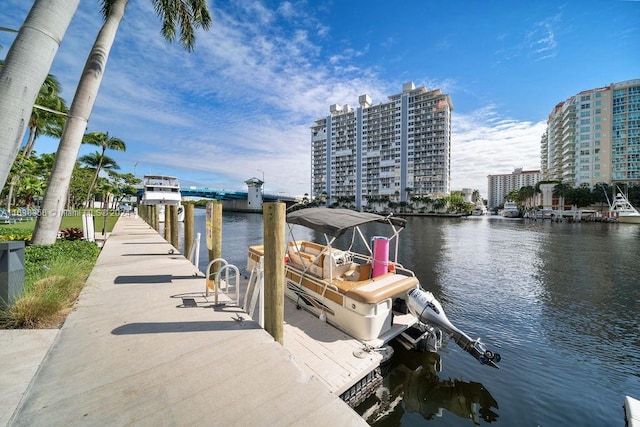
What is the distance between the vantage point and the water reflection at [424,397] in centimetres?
509

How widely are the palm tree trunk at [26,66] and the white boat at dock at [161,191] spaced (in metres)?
41.5

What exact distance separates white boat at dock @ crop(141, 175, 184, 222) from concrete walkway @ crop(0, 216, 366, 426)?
137 ft

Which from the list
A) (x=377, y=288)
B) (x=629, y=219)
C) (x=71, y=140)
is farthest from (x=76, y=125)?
(x=629, y=219)

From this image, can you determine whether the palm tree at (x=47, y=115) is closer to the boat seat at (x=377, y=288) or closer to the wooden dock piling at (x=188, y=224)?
the wooden dock piling at (x=188, y=224)

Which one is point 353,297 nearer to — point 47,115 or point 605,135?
point 47,115

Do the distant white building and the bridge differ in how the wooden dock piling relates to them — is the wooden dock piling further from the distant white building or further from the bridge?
the distant white building

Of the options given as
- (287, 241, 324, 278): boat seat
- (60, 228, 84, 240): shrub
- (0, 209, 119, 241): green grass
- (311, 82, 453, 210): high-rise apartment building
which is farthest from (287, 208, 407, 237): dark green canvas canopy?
(311, 82, 453, 210): high-rise apartment building

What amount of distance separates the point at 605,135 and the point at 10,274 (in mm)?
112449

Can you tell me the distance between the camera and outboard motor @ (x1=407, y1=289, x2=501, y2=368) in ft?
18.8

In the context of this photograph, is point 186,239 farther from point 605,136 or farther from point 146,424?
point 605,136

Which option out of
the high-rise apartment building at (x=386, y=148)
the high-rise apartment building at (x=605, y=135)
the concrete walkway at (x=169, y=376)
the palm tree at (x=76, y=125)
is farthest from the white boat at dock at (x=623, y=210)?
the palm tree at (x=76, y=125)

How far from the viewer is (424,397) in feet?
18.3

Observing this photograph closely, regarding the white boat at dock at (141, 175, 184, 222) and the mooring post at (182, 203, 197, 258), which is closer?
the mooring post at (182, 203, 197, 258)

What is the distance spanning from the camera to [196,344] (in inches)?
138
